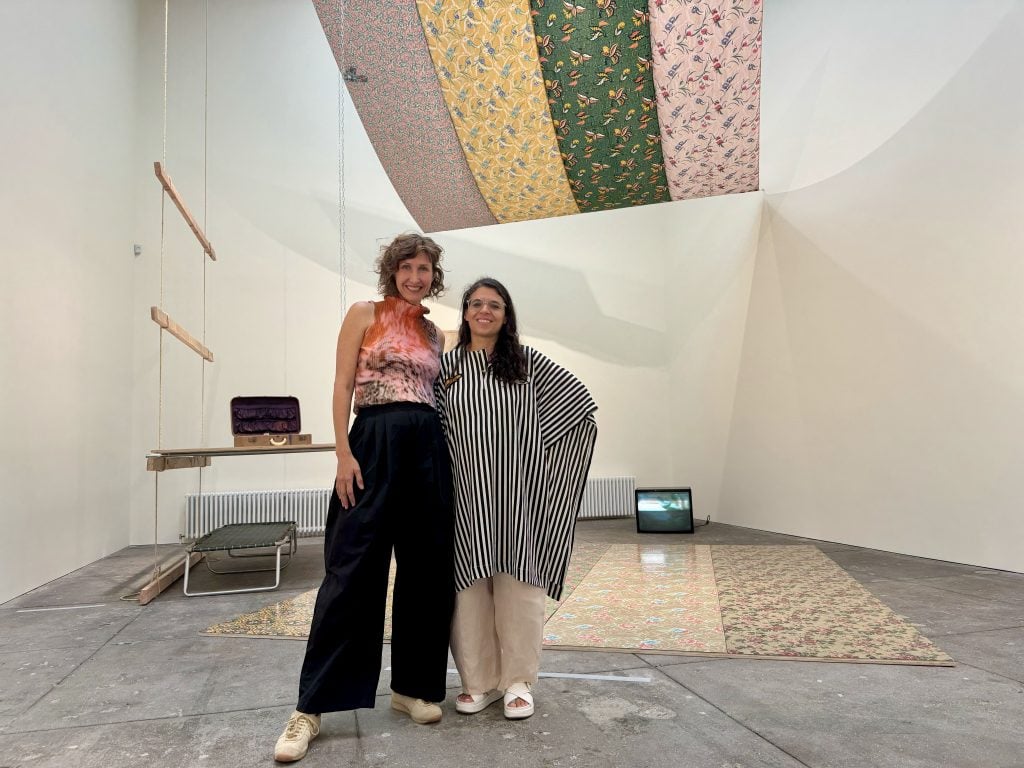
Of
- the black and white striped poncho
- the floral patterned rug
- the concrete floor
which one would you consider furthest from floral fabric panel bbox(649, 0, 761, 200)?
the concrete floor

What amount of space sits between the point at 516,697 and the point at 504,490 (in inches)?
21.6

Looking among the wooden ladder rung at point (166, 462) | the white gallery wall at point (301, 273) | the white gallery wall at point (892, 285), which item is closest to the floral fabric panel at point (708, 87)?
the white gallery wall at point (892, 285)

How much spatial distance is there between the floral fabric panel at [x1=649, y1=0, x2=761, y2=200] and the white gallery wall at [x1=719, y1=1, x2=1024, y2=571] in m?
0.99

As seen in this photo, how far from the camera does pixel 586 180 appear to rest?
440cm

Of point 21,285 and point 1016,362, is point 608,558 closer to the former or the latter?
point 1016,362

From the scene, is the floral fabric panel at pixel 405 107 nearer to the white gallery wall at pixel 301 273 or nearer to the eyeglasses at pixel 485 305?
the white gallery wall at pixel 301 273

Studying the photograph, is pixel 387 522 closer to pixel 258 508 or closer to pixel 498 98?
pixel 498 98

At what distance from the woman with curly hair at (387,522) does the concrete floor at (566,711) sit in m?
0.14

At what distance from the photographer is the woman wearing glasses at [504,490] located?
74.5 inches

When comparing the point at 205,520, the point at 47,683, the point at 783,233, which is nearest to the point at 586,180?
the point at 783,233

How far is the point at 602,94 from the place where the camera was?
374 centimetres

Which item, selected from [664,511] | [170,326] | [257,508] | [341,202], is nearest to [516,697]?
[170,326]

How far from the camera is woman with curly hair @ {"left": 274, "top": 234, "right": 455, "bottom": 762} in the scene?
5.74 ft

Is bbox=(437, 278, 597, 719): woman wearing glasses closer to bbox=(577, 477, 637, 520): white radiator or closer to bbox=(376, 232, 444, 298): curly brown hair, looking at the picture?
bbox=(376, 232, 444, 298): curly brown hair
